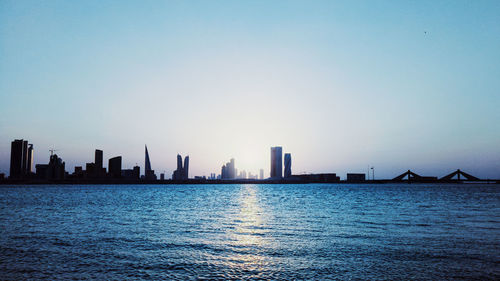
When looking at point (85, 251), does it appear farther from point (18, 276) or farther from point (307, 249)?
point (307, 249)

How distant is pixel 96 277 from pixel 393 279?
46.2 feet

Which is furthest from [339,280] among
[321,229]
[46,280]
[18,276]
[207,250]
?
[321,229]

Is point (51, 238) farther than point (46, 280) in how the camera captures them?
Yes

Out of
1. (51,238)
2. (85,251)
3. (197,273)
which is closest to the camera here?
(197,273)

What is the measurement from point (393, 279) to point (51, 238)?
25.9 metres

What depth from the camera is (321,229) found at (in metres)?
31.9

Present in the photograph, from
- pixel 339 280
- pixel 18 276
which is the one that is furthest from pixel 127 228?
pixel 339 280

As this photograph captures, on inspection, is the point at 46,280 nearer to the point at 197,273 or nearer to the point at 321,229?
the point at 197,273

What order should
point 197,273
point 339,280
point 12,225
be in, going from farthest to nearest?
1. point 12,225
2. point 197,273
3. point 339,280

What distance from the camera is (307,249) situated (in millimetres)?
21859

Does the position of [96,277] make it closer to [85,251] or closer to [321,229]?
[85,251]

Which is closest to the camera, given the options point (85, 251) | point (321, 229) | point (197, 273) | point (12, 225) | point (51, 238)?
point (197, 273)

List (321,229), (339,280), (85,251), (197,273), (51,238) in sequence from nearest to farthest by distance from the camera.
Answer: (339,280)
(197,273)
(85,251)
(51,238)
(321,229)

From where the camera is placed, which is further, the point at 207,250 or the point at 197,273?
the point at 207,250
